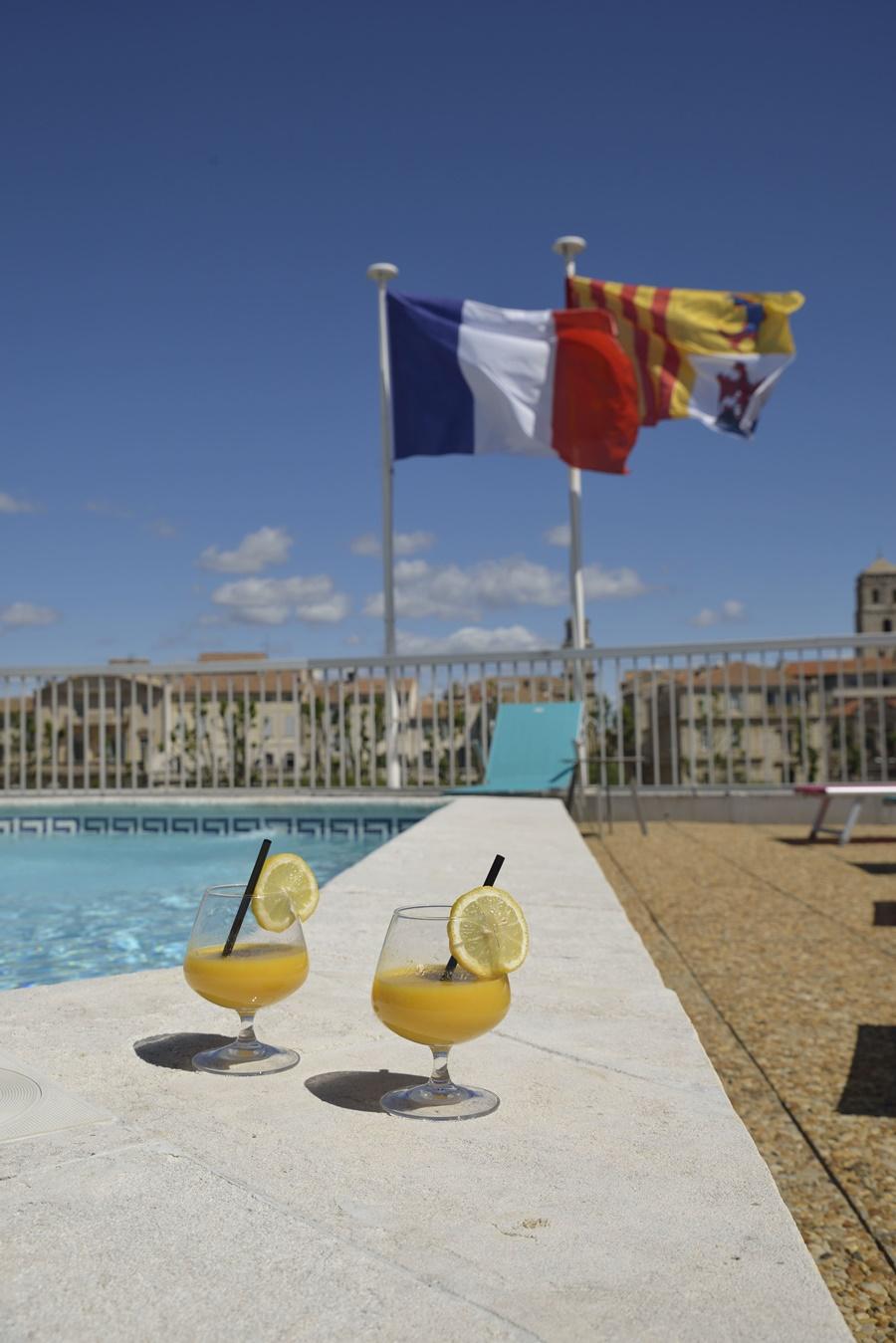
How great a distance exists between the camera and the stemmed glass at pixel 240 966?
132cm

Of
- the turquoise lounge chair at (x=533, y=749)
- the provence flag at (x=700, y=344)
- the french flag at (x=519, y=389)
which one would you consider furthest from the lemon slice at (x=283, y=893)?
the provence flag at (x=700, y=344)

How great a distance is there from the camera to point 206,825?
7.10 metres

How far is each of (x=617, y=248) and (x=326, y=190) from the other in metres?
3.22

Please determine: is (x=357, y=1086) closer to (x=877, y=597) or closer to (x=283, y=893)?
(x=283, y=893)

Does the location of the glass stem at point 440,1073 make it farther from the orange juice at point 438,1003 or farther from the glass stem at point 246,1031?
the glass stem at point 246,1031

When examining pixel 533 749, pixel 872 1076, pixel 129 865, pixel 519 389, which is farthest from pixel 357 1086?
pixel 519 389

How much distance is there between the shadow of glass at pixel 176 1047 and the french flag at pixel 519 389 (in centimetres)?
790

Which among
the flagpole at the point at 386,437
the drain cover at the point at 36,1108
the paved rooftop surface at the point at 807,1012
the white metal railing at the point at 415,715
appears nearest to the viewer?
the drain cover at the point at 36,1108

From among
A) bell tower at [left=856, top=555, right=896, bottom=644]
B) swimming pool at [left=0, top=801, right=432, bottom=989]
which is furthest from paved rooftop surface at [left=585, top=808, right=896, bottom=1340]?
bell tower at [left=856, top=555, right=896, bottom=644]

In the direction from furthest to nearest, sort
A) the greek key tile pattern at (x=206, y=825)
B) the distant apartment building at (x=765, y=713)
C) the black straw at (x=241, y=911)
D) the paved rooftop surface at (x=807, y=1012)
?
1. the distant apartment building at (x=765, y=713)
2. the greek key tile pattern at (x=206, y=825)
3. the paved rooftop surface at (x=807, y=1012)
4. the black straw at (x=241, y=911)

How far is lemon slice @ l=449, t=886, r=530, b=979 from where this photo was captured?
3.79 feet

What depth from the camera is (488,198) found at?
11.6 meters

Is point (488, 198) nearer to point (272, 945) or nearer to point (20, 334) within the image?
point (20, 334)

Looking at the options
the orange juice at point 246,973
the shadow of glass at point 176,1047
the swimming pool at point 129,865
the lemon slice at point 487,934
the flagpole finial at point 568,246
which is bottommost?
the swimming pool at point 129,865
